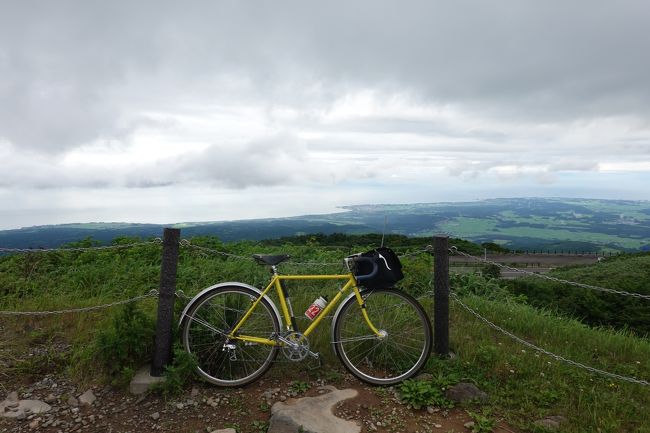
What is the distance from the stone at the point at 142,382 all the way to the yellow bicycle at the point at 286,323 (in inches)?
18.2

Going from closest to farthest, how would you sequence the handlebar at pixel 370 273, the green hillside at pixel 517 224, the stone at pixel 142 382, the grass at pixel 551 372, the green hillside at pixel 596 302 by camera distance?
the grass at pixel 551 372, the stone at pixel 142 382, the handlebar at pixel 370 273, the green hillside at pixel 596 302, the green hillside at pixel 517 224

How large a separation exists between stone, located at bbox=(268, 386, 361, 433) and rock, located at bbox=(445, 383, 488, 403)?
1127 millimetres

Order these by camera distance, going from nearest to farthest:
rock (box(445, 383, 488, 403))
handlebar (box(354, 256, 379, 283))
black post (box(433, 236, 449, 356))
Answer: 1. rock (box(445, 383, 488, 403))
2. handlebar (box(354, 256, 379, 283))
3. black post (box(433, 236, 449, 356))

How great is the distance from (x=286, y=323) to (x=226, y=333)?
2.26ft

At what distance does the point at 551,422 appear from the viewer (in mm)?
3982

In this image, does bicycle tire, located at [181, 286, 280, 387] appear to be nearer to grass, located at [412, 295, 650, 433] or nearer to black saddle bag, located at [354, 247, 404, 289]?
black saddle bag, located at [354, 247, 404, 289]

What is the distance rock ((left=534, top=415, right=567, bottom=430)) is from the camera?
12.8 ft

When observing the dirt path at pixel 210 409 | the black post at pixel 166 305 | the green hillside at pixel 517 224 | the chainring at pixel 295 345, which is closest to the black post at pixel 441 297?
the dirt path at pixel 210 409

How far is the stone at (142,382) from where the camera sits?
4.49 meters

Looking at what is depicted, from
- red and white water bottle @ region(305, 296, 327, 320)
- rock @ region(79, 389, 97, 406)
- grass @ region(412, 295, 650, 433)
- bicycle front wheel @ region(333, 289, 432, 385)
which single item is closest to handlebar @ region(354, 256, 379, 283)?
bicycle front wheel @ region(333, 289, 432, 385)

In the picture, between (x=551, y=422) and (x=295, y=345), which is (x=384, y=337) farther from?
(x=551, y=422)

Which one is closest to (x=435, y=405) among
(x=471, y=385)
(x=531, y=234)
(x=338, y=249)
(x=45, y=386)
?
(x=471, y=385)

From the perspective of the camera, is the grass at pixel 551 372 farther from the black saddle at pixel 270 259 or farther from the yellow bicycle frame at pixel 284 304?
the black saddle at pixel 270 259

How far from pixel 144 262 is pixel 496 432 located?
751cm
